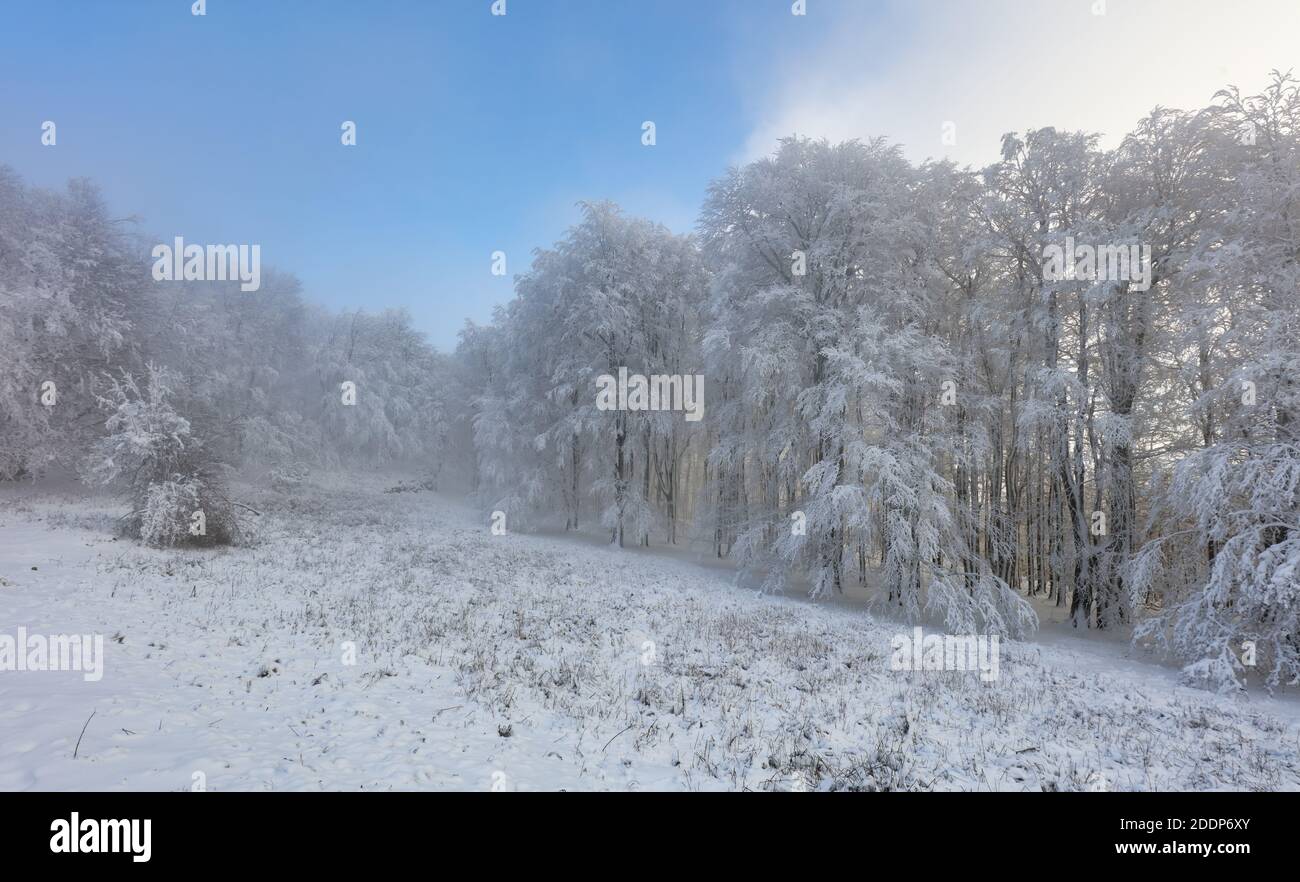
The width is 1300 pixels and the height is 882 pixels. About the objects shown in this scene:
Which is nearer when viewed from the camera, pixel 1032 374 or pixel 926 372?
pixel 1032 374

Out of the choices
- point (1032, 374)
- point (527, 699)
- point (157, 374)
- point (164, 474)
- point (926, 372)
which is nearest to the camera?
point (527, 699)

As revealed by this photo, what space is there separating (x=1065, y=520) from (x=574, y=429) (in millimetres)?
18942

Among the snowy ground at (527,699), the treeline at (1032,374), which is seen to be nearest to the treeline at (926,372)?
the treeline at (1032,374)

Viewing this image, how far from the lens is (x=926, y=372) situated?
16109mm

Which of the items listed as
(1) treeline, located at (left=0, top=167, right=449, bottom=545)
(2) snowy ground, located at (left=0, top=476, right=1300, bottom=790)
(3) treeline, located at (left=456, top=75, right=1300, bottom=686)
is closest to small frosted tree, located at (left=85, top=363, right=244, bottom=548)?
(1) treeline, located at (left=0, top=167, right=449, bottom=545)

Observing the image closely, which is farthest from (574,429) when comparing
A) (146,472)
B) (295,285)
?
(295,285)

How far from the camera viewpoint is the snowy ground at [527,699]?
537cm

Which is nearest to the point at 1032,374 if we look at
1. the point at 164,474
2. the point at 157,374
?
the point at 164,474

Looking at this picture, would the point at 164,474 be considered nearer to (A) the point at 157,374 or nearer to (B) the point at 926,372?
(A) the point at 157,374

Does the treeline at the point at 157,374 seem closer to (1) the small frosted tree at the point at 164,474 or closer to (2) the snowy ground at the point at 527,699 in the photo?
(1) the small frosted tree at the point at 164,474

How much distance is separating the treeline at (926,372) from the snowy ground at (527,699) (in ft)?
8.14

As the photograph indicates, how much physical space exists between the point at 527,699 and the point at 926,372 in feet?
47.6

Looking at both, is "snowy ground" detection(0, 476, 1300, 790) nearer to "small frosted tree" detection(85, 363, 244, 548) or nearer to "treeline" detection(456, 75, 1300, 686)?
"small frosted tree" detection(85, 363, 244, 548)

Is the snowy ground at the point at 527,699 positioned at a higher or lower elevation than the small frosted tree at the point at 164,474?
lower
